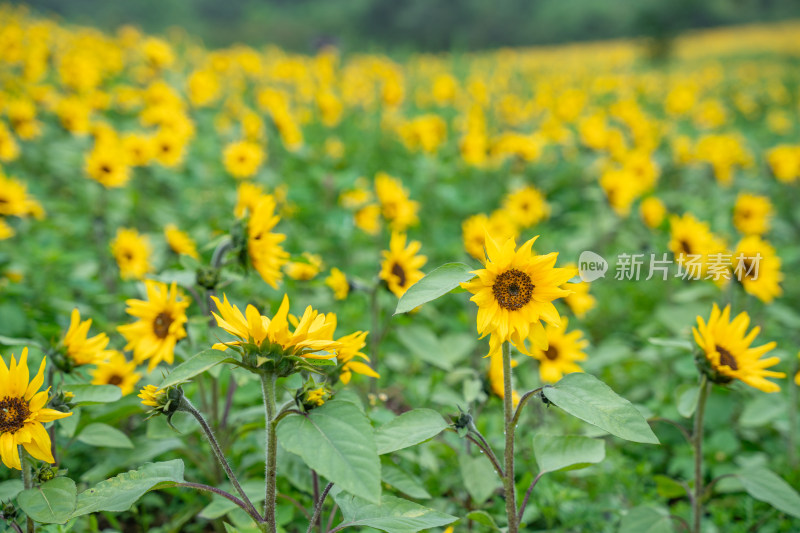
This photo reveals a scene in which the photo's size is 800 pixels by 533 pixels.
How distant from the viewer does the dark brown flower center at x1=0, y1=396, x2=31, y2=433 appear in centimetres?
143

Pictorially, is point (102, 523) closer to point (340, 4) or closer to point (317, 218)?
point (317, 218)

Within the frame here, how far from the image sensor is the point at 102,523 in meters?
2.16

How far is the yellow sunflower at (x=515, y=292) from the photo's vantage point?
1.43 metres

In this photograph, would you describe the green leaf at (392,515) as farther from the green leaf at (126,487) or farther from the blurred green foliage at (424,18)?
the blurred green foliage at (424,18)

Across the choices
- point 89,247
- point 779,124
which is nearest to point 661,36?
point 779,124

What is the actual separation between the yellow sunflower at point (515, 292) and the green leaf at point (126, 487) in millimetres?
840

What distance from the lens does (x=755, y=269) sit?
2.78m

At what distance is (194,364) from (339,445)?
0.35 meters

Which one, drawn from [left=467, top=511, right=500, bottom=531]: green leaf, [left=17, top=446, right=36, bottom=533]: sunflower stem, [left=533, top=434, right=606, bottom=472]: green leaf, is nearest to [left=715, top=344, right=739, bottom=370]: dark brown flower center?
[left=533, top=434, right=606, bottom=472]: green leaf

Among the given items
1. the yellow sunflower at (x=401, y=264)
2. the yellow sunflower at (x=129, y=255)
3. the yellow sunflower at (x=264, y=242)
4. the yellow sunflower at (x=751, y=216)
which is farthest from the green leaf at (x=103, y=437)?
the yellow sunflower at (x=751, y=216)

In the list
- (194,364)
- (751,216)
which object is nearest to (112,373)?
(194,364)

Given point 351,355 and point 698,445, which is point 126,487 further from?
point 698,445

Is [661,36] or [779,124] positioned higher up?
[661,36]

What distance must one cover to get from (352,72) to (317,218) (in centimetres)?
450
